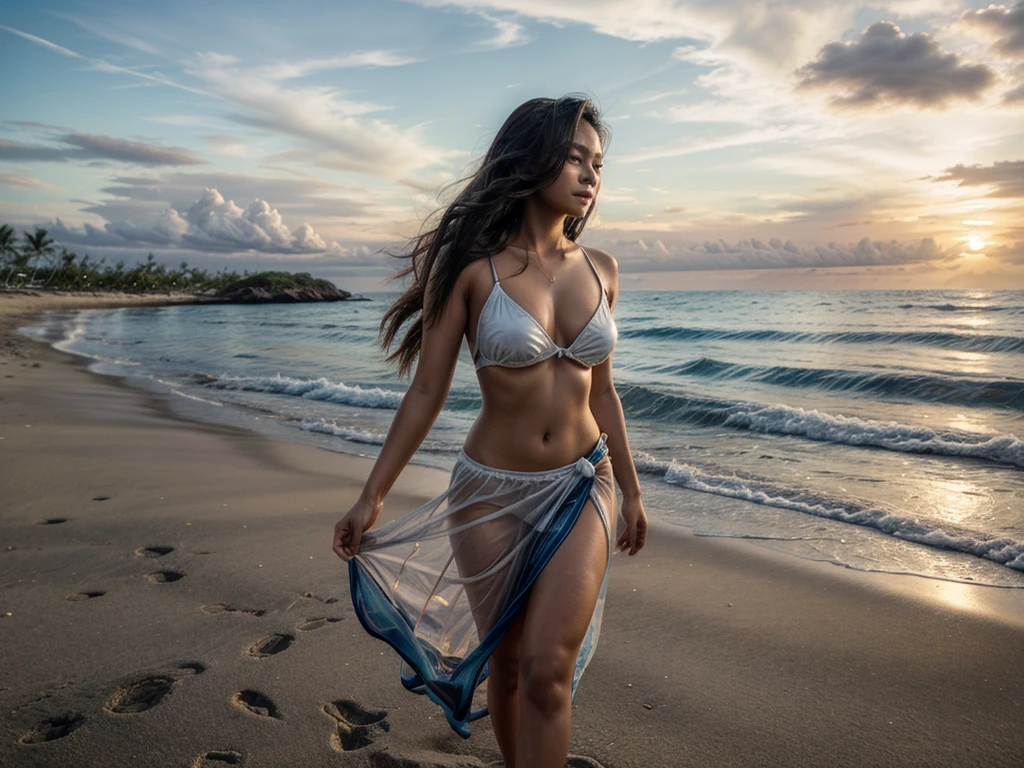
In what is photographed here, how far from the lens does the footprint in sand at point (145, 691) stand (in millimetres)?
→ 2879

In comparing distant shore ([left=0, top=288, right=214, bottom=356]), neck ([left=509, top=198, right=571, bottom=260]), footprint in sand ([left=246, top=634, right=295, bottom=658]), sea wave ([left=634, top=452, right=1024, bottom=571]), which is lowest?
distant shore ([left=0, top=288, right=214, bottom=356])

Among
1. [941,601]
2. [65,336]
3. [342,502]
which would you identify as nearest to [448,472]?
[342,502]

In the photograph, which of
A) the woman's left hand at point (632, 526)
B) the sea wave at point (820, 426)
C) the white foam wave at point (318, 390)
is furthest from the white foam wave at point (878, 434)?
the woman's left hand at point (632, 526)

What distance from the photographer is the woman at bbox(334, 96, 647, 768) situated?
2.28 m

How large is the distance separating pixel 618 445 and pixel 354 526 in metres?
0.97

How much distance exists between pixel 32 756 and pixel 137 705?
397 mm

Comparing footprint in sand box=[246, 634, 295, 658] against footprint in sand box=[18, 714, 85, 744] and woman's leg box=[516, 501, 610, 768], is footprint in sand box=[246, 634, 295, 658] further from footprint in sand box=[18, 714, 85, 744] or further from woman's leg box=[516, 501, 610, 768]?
woman's leg box=[516, 501, 610, 768]

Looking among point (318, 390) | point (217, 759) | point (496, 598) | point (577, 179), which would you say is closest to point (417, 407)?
point (496, 598)

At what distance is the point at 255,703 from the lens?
2949mm

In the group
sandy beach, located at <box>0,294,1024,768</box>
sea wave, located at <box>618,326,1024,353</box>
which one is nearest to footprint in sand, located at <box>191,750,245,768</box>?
sandy beach, located at <box>0,294,1024,768</box>

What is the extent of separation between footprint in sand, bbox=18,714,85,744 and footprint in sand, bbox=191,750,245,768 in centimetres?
54

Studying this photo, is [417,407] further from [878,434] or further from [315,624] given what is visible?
[878,434]

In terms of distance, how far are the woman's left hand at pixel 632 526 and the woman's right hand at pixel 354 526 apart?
0.89m

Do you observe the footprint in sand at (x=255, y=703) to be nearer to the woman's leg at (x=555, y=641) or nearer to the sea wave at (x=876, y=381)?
the woman's leg at (x=555, y=641)
